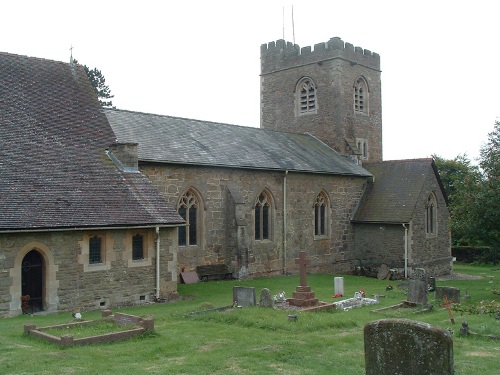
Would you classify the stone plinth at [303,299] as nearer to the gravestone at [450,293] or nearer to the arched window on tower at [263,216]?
the gravestone at [450,293]

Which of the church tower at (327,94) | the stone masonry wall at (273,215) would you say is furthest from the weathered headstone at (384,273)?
the church tower at (327,94)

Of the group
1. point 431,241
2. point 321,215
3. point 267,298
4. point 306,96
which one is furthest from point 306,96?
point 267,298

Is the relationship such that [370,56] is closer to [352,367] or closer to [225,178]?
[225,178]

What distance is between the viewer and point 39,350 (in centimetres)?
1179

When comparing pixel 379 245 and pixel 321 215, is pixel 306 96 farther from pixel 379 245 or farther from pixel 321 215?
pixel 379 245

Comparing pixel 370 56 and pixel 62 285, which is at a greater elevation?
pixel 370 56

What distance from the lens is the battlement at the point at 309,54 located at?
38.4 metres

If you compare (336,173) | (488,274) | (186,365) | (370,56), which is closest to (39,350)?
(186,365)

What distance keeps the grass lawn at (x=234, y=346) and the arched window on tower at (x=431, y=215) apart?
1582cm

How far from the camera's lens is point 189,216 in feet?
82.1

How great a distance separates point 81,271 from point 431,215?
22581 mm

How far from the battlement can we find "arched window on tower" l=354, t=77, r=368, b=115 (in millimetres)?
1354

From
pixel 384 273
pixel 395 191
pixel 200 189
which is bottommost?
pixel 384 273

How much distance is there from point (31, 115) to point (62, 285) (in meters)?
6.79
